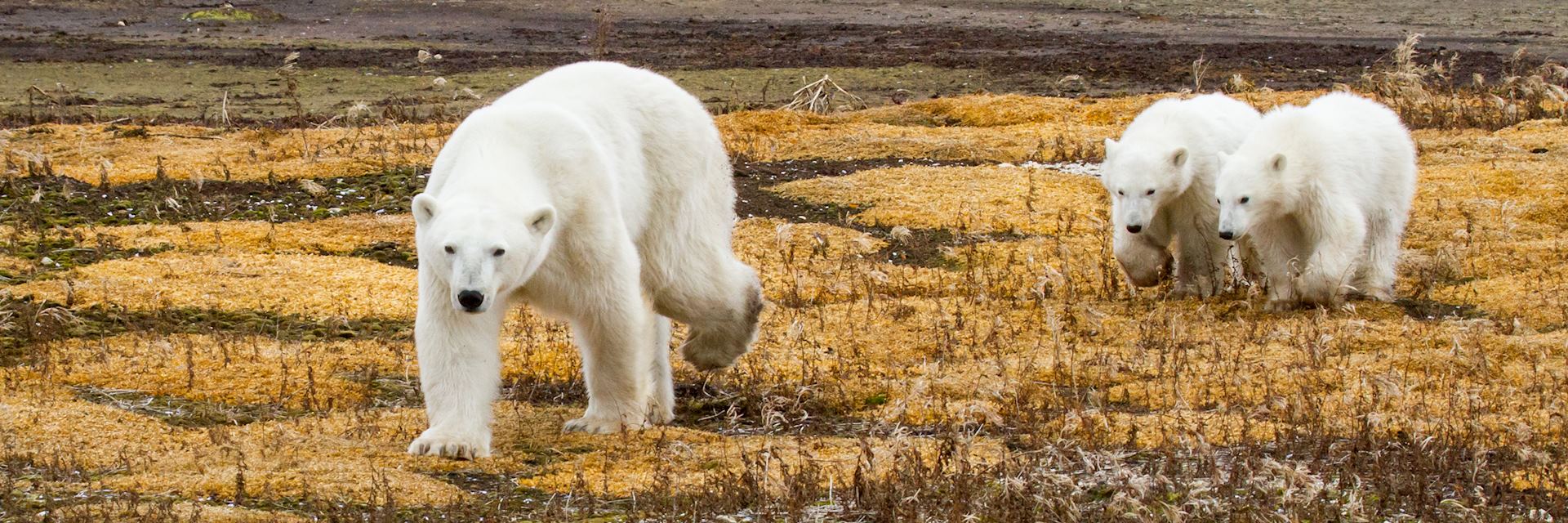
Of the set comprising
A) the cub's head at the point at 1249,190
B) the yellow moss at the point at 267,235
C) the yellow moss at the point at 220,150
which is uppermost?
the cub's head at the point at 1249,190

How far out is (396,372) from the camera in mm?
8531

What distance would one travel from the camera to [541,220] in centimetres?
616

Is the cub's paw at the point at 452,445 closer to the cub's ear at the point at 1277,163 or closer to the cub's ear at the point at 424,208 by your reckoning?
the cub's ear at the point at 424,208

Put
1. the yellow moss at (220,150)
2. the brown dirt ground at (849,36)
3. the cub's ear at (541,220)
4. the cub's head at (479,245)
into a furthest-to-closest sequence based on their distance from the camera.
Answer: the brown dirt ground at (849,36) → the yellow moss at (220,150) → the cub's ear at (541,220) → the cub's head at (479,245)

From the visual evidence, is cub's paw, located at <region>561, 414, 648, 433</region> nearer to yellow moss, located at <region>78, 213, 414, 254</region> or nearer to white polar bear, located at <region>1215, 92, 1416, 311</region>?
white polar bear, located at <region>1215, 92, 1416, 311</region>

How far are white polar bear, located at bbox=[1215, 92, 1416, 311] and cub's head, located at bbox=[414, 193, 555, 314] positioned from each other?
175 inches

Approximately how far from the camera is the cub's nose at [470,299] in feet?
19.3

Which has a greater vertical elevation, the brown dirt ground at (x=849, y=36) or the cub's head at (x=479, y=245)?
the cub's head at (x=479, y=245)

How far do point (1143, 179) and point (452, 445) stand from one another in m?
4.73

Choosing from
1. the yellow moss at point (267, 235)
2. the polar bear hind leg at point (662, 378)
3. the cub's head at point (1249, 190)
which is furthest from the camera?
the yellow moss at point (267, 235)

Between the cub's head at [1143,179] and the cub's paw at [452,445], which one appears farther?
the cub's head at [1143,179]

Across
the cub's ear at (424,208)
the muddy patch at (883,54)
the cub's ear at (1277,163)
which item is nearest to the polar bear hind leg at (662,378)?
the cub's ear at (424,208)

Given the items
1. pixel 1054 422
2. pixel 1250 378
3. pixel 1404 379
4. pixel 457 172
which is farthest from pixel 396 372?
pixel 1404 379

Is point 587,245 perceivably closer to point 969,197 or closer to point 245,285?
point 245,285
